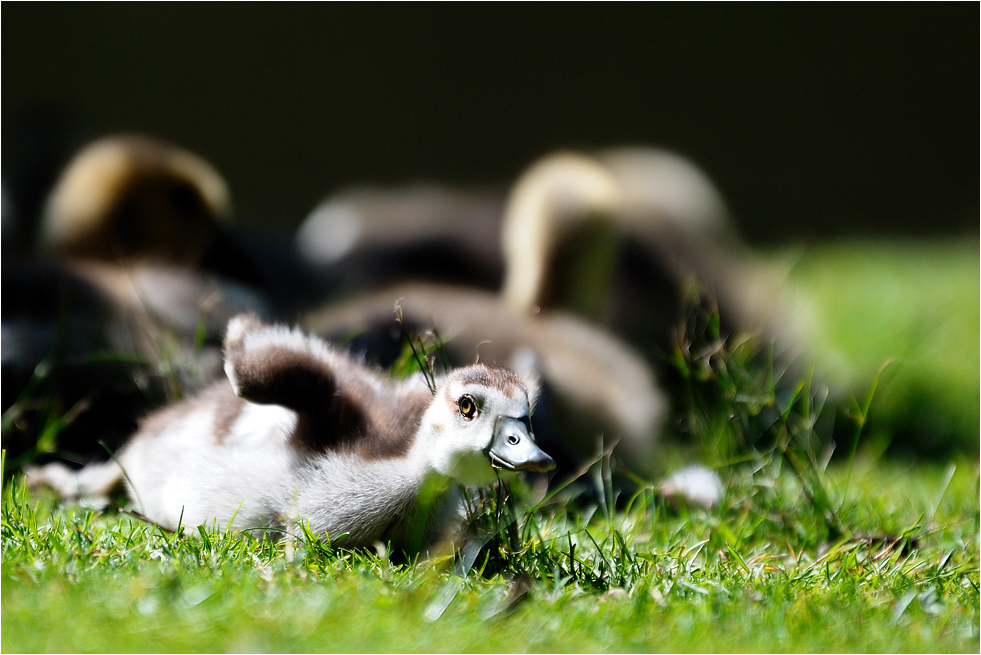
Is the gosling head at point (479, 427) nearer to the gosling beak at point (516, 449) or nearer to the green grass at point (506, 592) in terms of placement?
the gosling beak at point (516, 449)

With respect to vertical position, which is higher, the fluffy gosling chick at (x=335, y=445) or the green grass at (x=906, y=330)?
the fluffy gosling chick at (x=335, y=445)

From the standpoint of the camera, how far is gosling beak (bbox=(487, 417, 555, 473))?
2.00 meters

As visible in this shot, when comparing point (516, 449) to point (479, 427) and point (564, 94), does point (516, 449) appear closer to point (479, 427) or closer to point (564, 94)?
point (479, 427)

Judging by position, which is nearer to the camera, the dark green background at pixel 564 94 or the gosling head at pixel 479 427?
the gosling head at pixel 479 427

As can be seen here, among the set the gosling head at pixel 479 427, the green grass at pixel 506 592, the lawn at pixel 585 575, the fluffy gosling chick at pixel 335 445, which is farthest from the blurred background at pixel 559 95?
the gosling head at pixel 479 427

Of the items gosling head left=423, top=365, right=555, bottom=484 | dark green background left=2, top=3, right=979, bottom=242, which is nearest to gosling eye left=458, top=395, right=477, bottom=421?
gosling head left=423, top=365, right=555, bottom=484

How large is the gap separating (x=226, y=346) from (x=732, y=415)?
137 cm

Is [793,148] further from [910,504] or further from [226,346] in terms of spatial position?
[226,346]

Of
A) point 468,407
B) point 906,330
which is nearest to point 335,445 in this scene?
point 468,407

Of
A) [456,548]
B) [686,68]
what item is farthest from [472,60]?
[456,548]

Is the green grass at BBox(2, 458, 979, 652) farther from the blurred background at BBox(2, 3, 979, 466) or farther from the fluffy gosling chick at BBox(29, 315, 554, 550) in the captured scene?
the blurred background at BBox(2, 3, 979, 466)

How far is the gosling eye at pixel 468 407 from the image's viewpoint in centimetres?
212

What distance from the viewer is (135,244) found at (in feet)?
15.0

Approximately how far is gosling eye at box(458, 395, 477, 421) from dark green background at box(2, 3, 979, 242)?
6.87 meters
